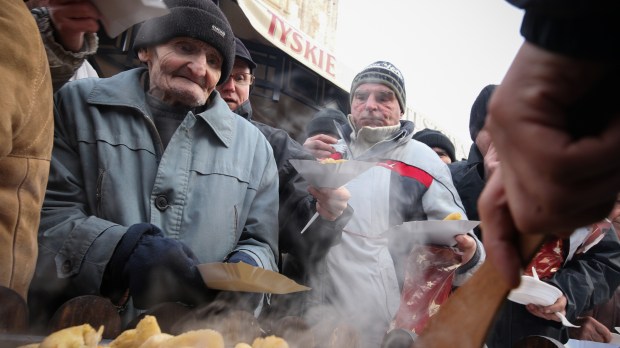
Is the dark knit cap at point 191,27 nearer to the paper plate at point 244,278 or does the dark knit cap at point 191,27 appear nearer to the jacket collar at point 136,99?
the jacket collar at point 136,99

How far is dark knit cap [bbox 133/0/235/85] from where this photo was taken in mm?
2658

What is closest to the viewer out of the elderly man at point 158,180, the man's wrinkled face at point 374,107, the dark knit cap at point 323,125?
the elderly man at point 158,180

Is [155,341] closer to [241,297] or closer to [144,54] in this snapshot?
[241,297]

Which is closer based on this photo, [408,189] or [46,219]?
[46,219]

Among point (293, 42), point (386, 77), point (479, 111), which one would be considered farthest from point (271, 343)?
point (293, 42)

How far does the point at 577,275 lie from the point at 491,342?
2.56ft

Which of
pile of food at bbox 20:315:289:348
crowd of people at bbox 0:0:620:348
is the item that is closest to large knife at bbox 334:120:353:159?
crowd of people at bbox 0:0:620:348

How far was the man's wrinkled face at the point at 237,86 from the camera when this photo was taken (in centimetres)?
360

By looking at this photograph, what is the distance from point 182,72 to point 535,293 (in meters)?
2.47

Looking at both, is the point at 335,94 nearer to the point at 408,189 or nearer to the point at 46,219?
the point at 408,189

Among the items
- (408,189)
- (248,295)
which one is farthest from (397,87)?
(248,295)

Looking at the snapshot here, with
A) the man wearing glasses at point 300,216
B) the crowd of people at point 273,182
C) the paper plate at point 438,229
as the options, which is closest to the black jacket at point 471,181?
the crowd of people at point 273,182

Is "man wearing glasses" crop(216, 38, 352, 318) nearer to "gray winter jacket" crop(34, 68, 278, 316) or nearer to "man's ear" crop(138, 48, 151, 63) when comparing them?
"gray winter jacket" crop(34, 68, 278, 316)

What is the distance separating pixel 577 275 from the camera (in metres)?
Result: 3.42
